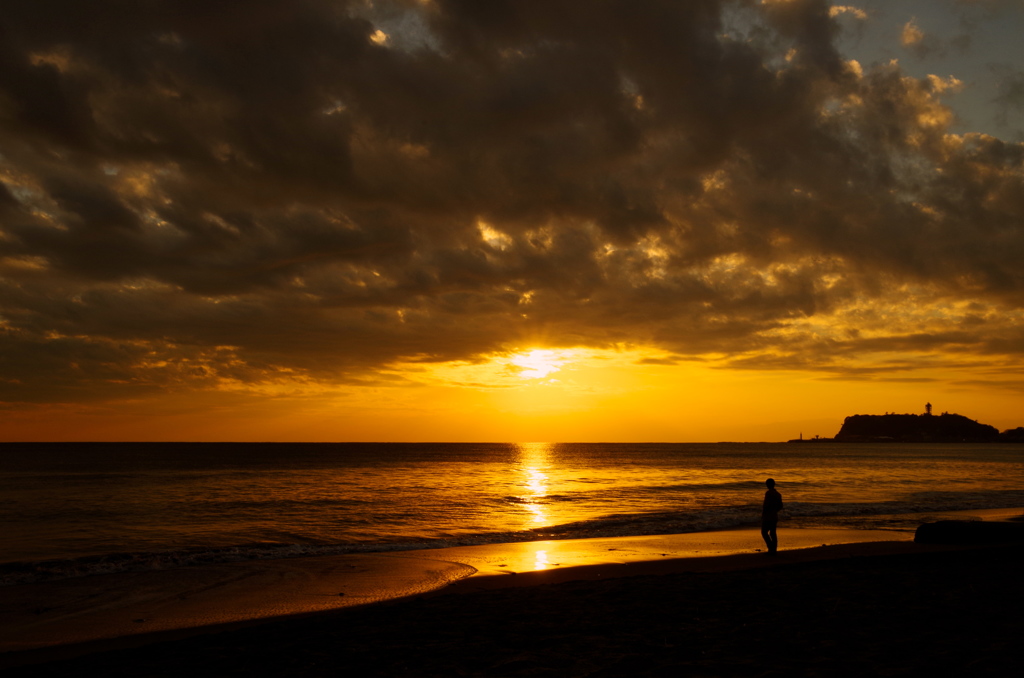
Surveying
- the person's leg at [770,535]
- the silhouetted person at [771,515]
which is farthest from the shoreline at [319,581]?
the silhouetted person at [771,515]

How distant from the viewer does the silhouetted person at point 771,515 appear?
57.6 ft

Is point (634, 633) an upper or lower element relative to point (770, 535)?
upper

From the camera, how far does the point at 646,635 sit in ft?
29.9

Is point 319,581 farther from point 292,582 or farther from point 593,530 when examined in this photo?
point 593,530

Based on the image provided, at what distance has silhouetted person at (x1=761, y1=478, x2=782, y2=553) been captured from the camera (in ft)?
57.6

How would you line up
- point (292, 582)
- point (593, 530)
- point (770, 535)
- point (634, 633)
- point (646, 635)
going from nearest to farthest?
point (646, 635) < point (634, 633) < point (292, 582) < point (770, 535) < point (593, 530)

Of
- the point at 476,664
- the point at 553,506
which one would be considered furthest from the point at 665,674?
the point at 553,506

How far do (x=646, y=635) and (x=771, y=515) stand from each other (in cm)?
1036

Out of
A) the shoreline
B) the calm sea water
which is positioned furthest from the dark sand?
the calm sea water

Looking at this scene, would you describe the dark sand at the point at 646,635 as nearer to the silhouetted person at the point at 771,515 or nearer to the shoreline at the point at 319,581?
the shoreline at the point at 319,581

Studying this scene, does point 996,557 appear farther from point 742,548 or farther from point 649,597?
point 649,597

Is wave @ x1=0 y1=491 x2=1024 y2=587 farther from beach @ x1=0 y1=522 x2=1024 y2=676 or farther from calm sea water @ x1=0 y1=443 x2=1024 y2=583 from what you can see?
beach @ x1=0 y1=522 x2=1024 y2=676

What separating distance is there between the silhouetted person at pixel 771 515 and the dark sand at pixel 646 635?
4280 mm

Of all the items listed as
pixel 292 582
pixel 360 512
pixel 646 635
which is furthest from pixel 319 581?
pixel 360 512
